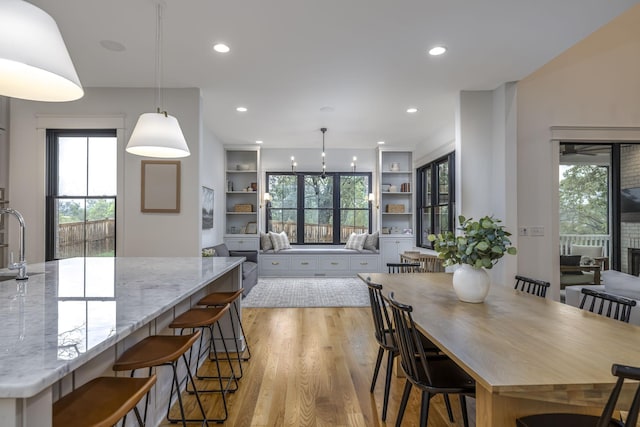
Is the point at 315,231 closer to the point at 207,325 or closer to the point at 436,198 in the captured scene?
the point at 436,198

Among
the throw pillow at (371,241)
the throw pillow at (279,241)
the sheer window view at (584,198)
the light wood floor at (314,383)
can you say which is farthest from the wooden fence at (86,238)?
the sheer window view at (584,198)

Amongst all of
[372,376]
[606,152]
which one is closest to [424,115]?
[606,152]

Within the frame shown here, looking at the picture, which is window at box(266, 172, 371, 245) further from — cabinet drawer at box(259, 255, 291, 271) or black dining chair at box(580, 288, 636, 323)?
black dining chair at box(580, 288, 636, 323)

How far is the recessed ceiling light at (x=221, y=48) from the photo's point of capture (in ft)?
10.3

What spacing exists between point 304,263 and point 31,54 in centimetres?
646

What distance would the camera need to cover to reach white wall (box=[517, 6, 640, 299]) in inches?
162

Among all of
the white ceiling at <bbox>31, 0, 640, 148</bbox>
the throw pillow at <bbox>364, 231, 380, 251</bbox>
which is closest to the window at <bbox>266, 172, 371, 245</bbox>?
the throw pillow at <bbox>364, 231, 380, 251</bbox>

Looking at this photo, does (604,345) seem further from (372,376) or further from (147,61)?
(147,61)

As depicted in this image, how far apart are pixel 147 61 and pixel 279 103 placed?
1.73 meters

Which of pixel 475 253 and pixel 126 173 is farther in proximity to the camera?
pixel 126 173

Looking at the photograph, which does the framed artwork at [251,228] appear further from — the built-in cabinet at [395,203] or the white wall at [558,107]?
the white wall at [558,107]

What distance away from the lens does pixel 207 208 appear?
6.09 metres

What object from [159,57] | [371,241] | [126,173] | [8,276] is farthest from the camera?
[371,241]

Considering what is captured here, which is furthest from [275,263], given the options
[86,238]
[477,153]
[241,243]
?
[477,153]
